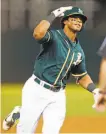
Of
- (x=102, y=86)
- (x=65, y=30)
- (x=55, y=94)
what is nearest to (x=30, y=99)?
(x=55, y=94)

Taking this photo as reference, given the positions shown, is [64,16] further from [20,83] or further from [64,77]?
Answer: [20,83]

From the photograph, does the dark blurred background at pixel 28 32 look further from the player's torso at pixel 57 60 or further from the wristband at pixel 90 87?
the player's torso at pixel 57 60

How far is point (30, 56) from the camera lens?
9375 mm

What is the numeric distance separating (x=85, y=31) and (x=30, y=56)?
1.08 metres

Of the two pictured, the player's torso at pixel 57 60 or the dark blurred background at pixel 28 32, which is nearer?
the player's torso at pixel 57 60

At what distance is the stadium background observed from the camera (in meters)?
9.05

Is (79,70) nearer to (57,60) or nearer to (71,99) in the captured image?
(57,60)

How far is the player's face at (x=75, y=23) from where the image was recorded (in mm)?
4480

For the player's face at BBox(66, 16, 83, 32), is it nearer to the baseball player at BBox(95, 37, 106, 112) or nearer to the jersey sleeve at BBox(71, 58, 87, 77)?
the jersey sleeve at BBox(71, 58, 87, 77)

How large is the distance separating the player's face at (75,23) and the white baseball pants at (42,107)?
1.85 feet

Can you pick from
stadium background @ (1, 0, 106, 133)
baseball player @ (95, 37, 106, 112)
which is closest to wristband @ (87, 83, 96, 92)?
baseball player @ (95, 37, 106, 112)

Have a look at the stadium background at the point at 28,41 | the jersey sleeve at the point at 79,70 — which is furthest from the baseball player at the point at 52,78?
the stadium background at the point at 28,41

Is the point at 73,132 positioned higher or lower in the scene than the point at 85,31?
lower

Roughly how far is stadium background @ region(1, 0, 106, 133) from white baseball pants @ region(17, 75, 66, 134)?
4291mm
